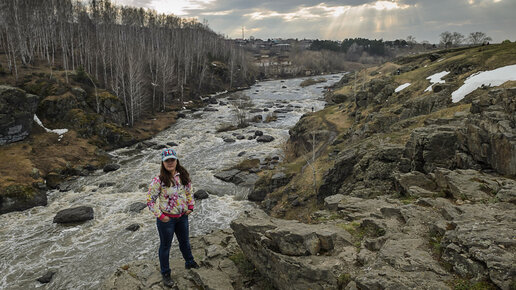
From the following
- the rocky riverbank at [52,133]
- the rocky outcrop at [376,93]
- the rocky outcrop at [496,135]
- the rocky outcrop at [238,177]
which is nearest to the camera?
the rocky outcrop at [496,135]

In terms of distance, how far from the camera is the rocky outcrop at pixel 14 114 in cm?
3512

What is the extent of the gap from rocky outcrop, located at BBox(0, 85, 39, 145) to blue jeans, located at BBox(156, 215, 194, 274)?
38510 millimetres

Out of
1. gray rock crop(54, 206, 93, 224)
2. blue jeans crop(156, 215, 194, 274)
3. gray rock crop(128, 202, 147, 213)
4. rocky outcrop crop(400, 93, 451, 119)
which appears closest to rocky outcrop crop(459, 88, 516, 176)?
blue jeans crop(156, 215, 194, 274)

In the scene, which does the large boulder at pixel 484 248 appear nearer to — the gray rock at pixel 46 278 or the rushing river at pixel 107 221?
the rushing river at pixel 107 221

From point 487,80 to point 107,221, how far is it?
37.0 m

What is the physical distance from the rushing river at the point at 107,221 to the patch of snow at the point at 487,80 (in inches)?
875

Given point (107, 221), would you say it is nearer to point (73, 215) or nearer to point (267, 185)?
point (73, 215)

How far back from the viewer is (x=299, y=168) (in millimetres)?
30594

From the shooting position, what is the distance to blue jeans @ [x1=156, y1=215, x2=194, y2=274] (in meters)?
8.23

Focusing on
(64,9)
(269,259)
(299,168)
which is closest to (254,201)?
(299,168)

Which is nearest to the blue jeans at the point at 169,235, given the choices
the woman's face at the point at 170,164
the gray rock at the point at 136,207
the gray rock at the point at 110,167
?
the woman's face at the point at 170,164

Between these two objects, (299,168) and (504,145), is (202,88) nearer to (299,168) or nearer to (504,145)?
(299,168)

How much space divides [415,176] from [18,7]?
68.4 meters

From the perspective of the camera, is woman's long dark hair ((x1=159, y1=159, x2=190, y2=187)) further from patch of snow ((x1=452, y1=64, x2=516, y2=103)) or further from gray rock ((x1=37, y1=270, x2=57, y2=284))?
patch of snow ((x1=452, y1=64, x2=516, y2=103))
